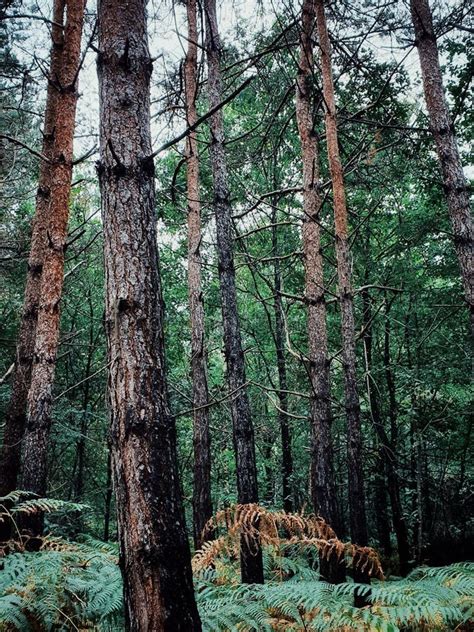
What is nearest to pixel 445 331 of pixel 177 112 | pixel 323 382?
pixel 323 382

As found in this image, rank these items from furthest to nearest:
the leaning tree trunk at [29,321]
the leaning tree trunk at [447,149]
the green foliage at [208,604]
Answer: the leaning tree trunk at [29,321], the leaning tree trunk at [447,149], the green foliage at [208,604]

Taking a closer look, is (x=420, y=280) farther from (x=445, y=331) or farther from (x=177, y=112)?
(x=177, y=112)

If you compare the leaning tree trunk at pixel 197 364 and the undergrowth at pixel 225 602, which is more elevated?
the leaning tree trunk at pixel 197 364

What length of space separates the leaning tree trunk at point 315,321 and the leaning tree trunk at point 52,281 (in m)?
3.39

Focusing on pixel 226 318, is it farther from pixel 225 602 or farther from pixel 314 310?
pixel 225 602

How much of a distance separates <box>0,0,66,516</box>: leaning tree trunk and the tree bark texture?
3624mm

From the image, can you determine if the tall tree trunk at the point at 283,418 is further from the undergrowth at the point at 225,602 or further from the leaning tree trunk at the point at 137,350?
the leaning tree trunk at the point at 137,350

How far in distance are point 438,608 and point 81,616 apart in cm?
266

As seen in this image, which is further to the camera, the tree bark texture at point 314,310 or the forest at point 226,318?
the tree bark texture at point 314,310

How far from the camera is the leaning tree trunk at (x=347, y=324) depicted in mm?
5664

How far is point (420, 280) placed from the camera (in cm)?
1073

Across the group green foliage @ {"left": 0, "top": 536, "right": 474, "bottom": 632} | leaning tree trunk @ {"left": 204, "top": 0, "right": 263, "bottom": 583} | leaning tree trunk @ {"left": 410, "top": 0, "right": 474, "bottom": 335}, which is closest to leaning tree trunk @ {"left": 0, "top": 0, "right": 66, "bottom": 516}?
leaning tree trunk @ {"left": 204, "top": 0, "right": 263, "bottom": 583}

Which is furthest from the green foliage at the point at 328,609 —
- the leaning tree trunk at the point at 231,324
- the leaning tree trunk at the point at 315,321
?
the leaning tree trunk at the point at 315,321

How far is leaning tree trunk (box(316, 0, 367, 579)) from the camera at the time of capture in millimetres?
5664
